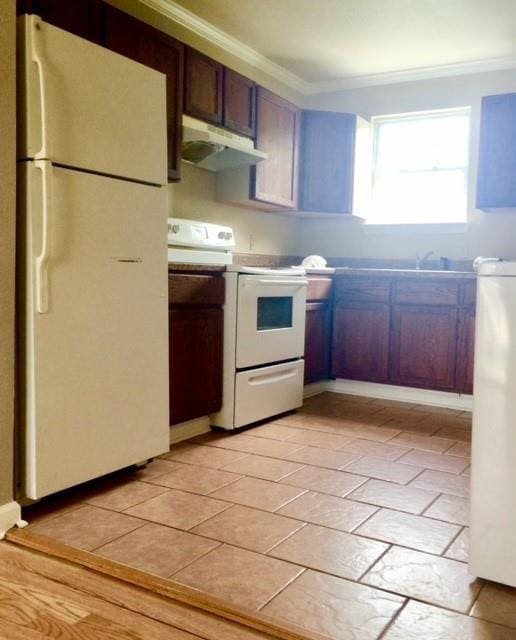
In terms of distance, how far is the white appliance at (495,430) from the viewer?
63.1 inches

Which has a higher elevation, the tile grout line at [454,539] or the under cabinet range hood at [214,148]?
the under cabinet range hood at [214,148]

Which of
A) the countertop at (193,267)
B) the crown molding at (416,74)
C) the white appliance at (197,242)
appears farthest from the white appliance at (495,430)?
the crown molding at (416,74)

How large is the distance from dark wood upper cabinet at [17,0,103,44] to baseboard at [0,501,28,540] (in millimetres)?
1815

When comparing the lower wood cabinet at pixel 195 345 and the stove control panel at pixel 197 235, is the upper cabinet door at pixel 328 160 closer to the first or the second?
the stove control panel at pixel 197 235

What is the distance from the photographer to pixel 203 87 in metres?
3.38

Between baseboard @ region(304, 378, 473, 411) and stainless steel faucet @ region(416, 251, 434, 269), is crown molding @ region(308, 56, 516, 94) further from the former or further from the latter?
baseboard @ region(304, 378, 473, 411)

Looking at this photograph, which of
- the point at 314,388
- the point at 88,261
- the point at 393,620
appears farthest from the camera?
the point at 314,388

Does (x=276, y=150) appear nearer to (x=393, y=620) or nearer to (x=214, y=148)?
(x=214, y=148)

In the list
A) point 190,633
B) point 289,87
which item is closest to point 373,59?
point 289,87

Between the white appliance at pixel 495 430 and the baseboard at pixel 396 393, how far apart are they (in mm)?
2366

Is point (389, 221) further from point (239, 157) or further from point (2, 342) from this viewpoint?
point (2, 342)

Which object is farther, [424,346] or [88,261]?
[424,346]

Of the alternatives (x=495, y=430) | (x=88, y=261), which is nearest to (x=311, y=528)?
(x=495, y=430)

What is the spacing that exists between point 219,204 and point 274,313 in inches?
39.3
